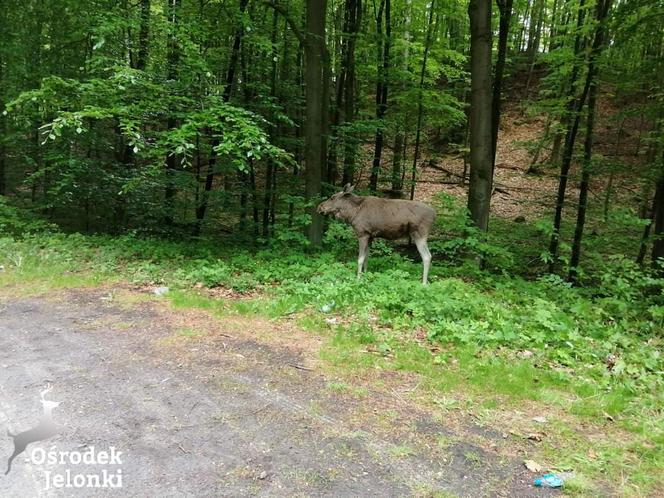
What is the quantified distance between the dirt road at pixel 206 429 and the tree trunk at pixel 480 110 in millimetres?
6156

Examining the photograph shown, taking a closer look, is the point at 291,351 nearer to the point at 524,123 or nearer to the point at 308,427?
the point at 308,427

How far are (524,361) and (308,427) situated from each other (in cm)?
271

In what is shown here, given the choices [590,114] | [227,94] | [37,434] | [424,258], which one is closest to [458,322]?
[424,258]

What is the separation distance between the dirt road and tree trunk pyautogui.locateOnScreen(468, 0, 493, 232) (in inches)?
242

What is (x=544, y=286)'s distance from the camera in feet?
26.8

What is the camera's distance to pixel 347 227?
11828mm

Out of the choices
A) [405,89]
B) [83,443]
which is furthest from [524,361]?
[405,89]

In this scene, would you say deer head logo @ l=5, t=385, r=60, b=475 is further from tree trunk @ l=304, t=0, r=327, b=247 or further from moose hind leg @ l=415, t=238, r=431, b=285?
tree trunk @ l=304, t=0, r=327, b=247

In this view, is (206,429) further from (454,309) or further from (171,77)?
(171,77)

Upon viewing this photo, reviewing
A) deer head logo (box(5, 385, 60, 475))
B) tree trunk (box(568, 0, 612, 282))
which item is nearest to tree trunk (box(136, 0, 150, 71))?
deer head logo (box(5, 385, 60, 475))

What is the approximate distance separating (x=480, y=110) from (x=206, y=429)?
28.0 ft

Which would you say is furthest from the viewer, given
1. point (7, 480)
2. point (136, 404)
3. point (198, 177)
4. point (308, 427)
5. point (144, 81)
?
point (198, 177)

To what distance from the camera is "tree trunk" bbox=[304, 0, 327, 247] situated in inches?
376

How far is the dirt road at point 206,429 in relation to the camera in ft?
9.50
